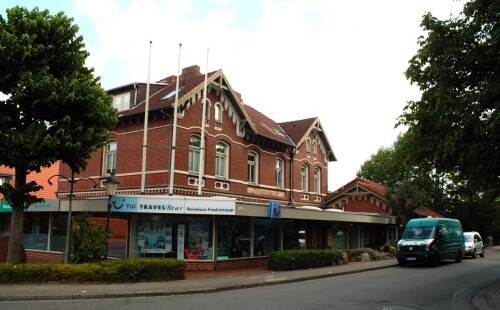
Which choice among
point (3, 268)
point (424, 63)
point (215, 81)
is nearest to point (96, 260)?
point (3, 268)

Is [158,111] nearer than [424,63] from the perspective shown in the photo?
No

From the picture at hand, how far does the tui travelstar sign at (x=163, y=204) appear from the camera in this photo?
18047mm

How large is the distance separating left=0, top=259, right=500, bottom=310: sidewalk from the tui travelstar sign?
2.57 m

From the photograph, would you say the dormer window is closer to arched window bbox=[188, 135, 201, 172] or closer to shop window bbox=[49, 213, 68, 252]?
arched window bbox=[188, 135, 201, 172]

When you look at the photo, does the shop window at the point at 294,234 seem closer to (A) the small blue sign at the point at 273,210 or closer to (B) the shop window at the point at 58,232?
(A) the small blue sign at the point at 273,210

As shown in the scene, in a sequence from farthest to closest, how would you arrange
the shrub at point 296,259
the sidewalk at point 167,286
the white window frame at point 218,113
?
1. the white window frame at point 218,113
2. the shrub at point 296,259
3. the sidewalk at point 167,286

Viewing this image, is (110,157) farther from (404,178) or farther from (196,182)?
(404,178)

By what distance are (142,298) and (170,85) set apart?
1578cm

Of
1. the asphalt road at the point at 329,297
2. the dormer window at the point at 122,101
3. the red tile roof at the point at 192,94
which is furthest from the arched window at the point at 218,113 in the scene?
the asphalt road at the point at 329,297

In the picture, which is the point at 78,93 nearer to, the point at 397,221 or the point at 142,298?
the point at 142,298

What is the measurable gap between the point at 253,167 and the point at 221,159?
3.01 m

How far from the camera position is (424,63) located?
13.8 meters

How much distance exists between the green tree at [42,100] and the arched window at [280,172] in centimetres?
1420

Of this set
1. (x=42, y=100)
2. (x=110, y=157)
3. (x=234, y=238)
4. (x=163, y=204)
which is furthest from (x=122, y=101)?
(x=42, y=100)
